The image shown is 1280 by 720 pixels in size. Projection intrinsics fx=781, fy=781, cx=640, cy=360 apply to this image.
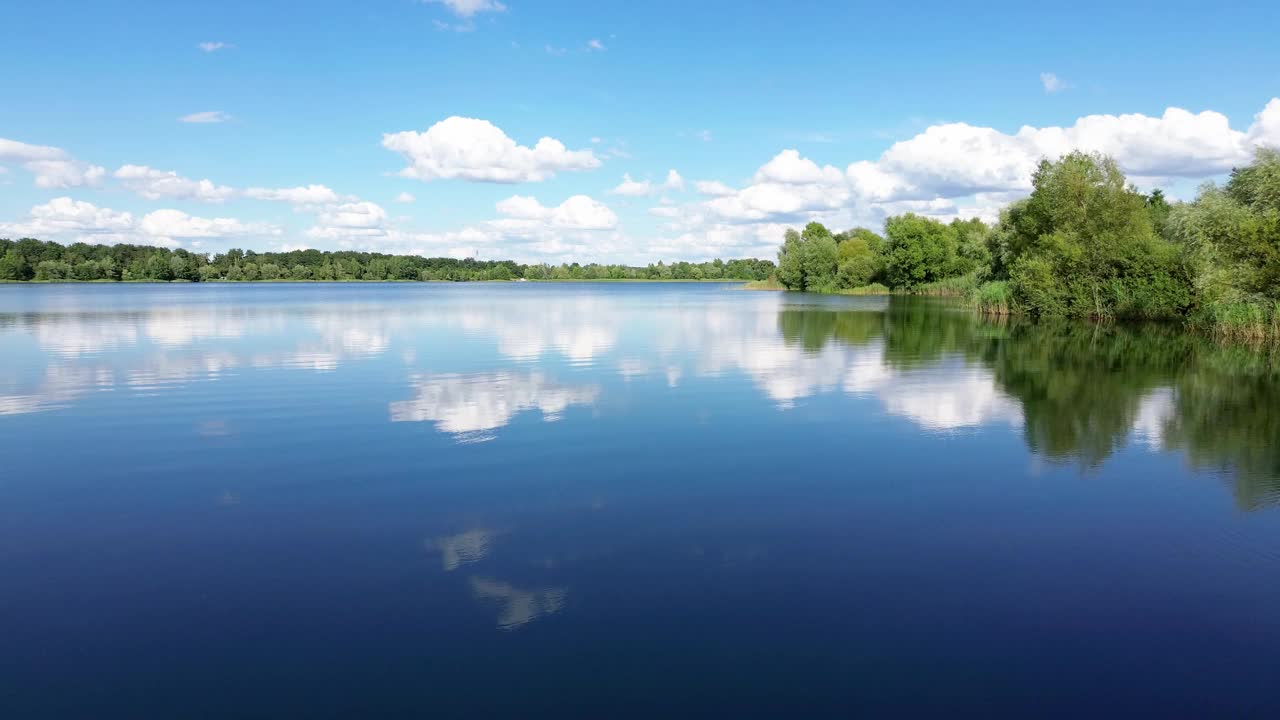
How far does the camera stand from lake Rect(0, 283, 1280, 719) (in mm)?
6473

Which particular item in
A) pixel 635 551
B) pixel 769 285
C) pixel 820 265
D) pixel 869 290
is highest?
pixel 820 265

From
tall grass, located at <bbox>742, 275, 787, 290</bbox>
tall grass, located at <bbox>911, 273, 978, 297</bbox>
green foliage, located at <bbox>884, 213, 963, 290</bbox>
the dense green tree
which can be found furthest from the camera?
the dense green tree

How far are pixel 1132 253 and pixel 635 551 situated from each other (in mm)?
49545

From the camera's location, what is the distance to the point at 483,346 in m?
33.4

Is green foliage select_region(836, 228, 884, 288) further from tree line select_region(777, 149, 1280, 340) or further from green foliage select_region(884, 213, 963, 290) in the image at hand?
tree line select_region(777, 149, 1280, 340)

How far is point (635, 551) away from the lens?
9.34 metres

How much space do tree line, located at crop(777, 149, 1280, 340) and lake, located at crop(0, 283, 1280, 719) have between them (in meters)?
16.8

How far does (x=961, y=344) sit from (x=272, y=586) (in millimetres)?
32792

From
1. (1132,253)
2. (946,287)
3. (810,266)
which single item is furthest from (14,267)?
(1132,253)

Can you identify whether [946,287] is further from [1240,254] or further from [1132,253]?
[1240,254]

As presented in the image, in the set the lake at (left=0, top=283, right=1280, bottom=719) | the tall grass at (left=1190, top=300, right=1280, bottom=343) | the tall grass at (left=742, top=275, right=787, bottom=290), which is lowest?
the lake at (left=0, top=283, right=1280, bottom=719)

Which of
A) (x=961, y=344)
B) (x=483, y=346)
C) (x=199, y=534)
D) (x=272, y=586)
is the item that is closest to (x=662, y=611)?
(x=272, y=586)

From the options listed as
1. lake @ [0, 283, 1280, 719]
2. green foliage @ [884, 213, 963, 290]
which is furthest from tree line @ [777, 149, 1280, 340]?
green foliage @ [884, 213, 963, 290]

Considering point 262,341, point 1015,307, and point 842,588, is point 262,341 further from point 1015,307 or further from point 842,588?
Result: point 1015,307
